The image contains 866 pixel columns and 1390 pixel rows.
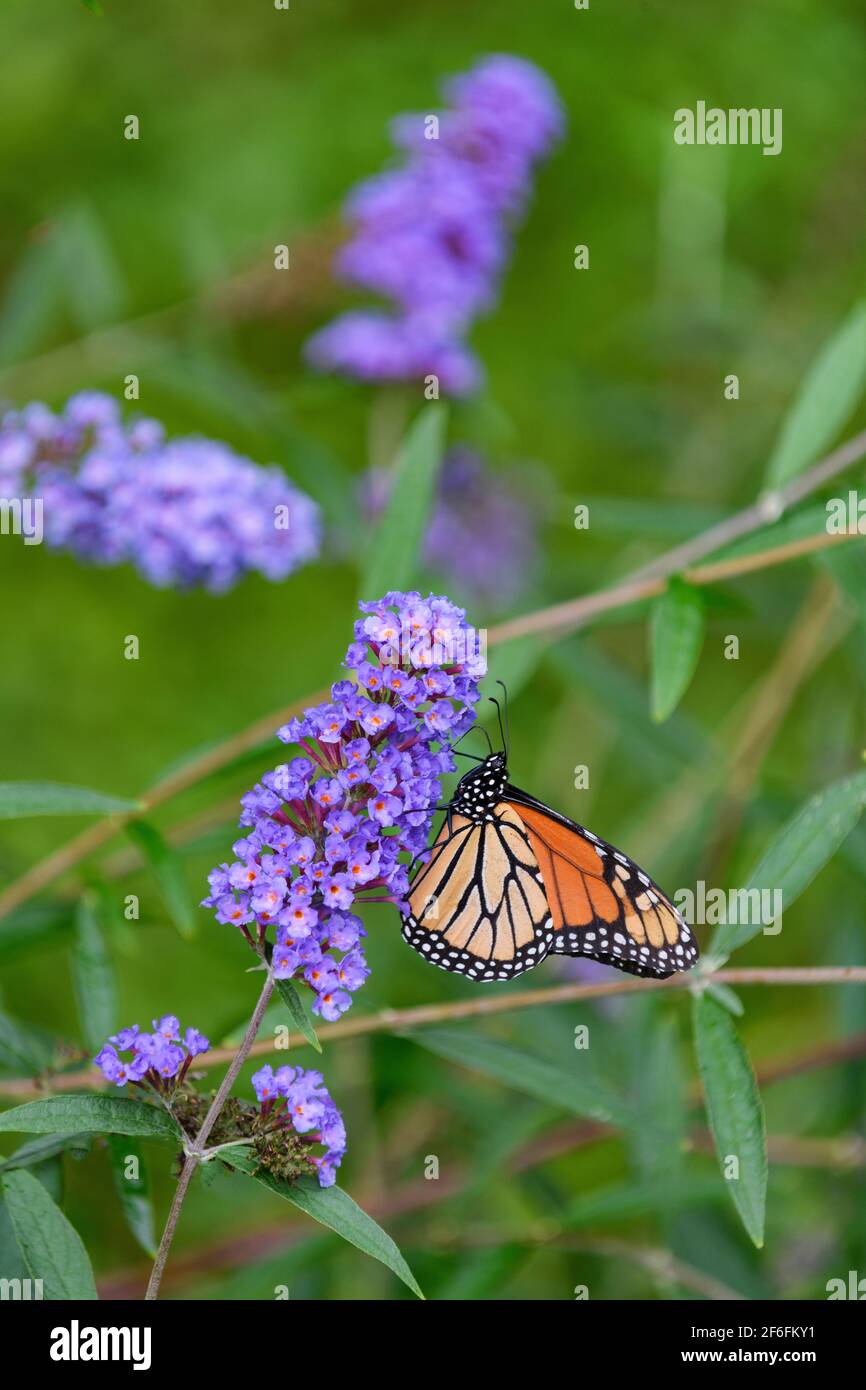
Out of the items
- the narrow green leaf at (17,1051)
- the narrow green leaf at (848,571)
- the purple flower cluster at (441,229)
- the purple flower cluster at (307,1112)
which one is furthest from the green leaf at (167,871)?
the purple flower cluster at (441,229)

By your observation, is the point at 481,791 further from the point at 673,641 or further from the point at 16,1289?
the point at 16,1289

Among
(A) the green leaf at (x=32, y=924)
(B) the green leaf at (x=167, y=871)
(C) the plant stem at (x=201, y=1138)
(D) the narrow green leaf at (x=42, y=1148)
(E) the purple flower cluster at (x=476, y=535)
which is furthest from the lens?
(E) the purple flower cluster at (x=476, y=535)

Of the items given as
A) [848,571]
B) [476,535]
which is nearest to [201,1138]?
[848,571]

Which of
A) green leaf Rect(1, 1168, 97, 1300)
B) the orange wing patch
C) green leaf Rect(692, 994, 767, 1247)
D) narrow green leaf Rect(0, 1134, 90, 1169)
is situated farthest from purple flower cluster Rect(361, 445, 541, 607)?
green leaf Rect(1, 1168, 97, 1300)

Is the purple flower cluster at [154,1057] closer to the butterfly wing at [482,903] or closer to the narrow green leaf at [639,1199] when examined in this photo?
the butterfly wing at [482,903]

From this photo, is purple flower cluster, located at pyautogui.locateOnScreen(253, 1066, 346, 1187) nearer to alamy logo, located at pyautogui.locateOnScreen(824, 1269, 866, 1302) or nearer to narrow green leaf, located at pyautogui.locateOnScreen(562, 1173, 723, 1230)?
narrow green leaf, located at pyautogui.locateOnScreen(562, 1173, 723, 1230)

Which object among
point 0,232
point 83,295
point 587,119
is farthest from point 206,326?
point 587,119
